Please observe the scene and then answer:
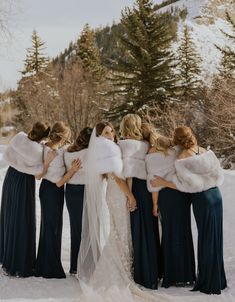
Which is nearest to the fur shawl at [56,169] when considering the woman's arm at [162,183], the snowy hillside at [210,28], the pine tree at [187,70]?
the woman's arm at [162,183]

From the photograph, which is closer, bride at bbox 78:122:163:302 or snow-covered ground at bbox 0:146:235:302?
snow-covered ground at bbox 0:146:235:302

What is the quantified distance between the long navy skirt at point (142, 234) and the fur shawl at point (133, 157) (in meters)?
0.12

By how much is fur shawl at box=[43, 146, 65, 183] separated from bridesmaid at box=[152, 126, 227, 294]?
133 centimetres

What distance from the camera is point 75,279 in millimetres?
6086

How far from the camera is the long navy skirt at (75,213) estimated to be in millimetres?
6232

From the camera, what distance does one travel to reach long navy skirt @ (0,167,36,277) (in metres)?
6.30

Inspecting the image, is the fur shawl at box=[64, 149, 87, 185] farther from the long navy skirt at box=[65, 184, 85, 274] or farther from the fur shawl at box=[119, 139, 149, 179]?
the fur shawl at box=[119, 139, 149, 179]

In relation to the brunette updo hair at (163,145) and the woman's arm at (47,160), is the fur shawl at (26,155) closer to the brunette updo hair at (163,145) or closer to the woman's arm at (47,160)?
the woman's arm at (47,160)

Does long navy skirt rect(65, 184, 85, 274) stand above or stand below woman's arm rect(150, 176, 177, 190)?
below

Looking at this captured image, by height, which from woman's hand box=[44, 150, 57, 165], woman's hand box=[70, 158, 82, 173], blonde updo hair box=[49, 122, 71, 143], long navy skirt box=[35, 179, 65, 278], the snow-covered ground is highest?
blonde updo hair box=[49, 122, 71, 143]

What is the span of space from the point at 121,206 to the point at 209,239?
1.12 m

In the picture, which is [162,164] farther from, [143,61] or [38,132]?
[143,61]

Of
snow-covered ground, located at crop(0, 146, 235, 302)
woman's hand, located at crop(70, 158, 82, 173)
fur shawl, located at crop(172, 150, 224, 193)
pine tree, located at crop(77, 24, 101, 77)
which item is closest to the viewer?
snow-covered ground, located at crop(0, 146, 235, 302)

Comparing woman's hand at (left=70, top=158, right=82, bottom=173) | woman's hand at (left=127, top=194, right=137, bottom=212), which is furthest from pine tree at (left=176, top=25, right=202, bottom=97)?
woman's hand at (left=127, top=194, right=137, bottom=212)
